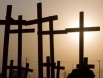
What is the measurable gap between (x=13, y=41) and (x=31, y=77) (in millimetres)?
851

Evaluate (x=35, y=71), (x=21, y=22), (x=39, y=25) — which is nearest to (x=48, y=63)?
(x=39, y=25)

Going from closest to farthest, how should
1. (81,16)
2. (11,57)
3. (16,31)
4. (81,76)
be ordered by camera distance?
(81,76) → (81,16) → (16,31) → (11,57)

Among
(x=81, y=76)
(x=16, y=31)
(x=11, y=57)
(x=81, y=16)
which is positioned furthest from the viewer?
(x=11, y=57)

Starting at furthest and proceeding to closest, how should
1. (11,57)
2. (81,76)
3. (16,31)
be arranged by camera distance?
(11,57) < (16,31) < (81,76)

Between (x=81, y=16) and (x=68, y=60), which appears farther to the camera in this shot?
(x=68, y=60)

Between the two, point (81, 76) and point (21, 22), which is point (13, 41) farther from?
point (81, 76)

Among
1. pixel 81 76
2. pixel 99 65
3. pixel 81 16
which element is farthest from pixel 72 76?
pixel 99 65

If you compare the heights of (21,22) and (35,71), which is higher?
(21,22)

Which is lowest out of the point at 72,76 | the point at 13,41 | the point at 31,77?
the point at 31,77

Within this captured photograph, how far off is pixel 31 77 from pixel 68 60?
868mm

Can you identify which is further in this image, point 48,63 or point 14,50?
point 14,50

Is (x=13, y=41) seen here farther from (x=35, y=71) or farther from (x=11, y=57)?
(x=35, y=71)

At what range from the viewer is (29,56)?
402 cm

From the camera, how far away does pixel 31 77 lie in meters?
3.97
